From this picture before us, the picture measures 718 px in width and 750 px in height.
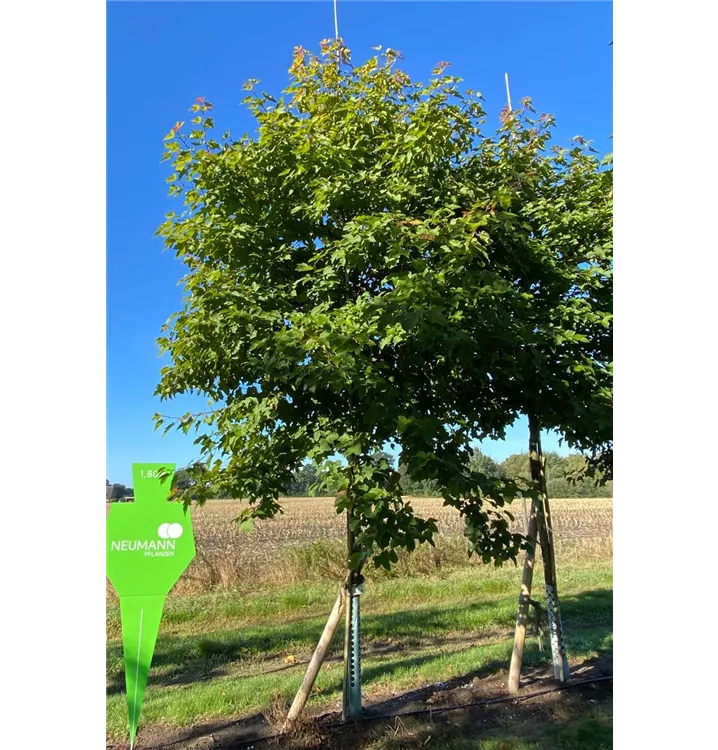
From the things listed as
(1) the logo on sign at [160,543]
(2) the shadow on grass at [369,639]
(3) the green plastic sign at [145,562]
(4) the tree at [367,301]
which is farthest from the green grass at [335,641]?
(4) the tree at [367,301]

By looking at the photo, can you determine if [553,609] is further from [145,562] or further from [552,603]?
[145,562]

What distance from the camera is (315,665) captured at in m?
1.86

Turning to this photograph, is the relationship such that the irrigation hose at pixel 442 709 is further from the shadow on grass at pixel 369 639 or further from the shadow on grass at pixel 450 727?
the shadow on grass at pixel 369 639

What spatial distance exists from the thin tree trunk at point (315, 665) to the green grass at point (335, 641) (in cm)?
14

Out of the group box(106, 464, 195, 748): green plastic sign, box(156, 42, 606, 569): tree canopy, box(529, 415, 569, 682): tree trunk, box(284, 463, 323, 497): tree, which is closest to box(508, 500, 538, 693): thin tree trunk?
box(529, 415, 569, 682): tree trunk

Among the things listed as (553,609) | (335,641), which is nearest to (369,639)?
(335,641)

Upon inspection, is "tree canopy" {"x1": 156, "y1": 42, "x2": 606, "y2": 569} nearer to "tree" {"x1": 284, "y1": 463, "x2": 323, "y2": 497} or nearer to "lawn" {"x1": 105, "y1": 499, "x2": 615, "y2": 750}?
"tree" {"x1": 284, "y1": 463, "x2": 323, "y2": 497}

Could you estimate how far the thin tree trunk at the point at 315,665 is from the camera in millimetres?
1864

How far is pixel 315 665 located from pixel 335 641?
0.55 metres

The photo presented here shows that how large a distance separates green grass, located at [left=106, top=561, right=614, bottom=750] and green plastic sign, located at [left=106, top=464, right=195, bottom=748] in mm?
112

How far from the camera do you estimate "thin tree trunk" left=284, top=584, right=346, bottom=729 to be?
6.12 feet
